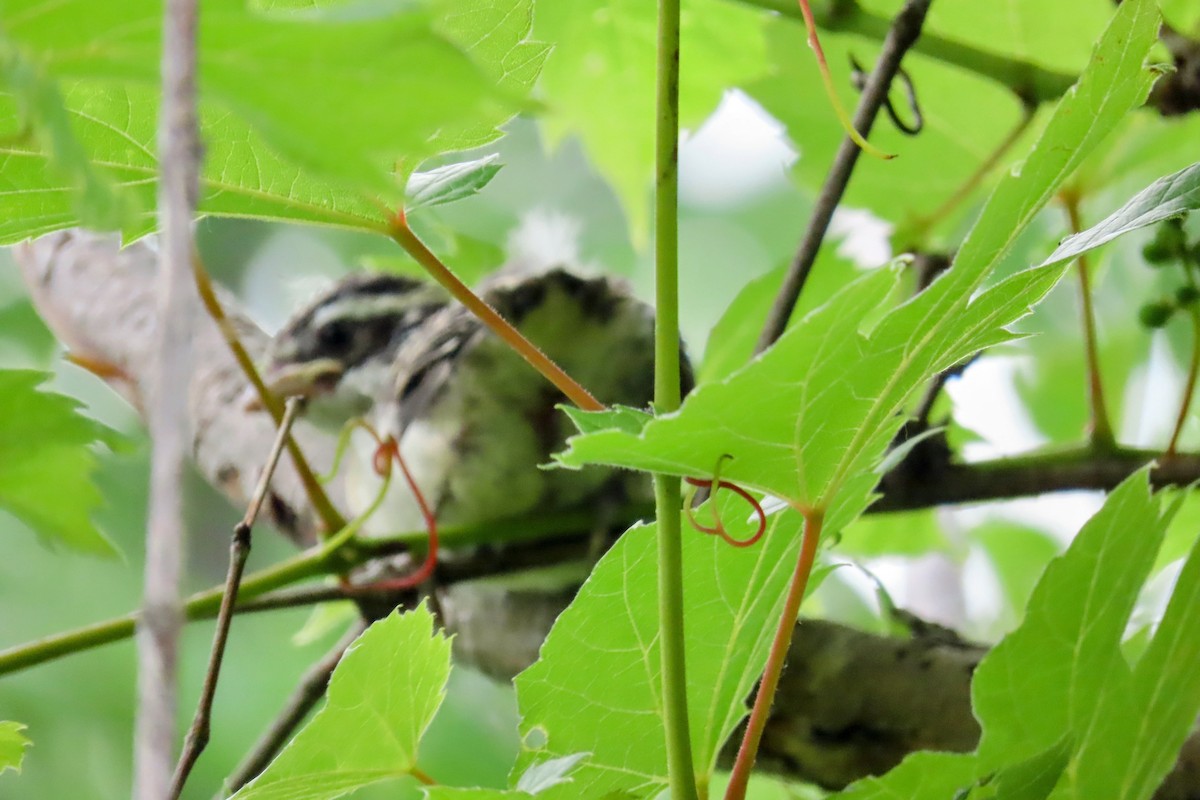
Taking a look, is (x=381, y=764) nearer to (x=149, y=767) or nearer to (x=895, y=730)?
(x=149, y=767)

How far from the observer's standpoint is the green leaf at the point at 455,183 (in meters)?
0.63

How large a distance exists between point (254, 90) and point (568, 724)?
395mm

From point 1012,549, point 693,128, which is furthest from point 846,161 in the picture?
point 1012,549

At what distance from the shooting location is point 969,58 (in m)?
0.95

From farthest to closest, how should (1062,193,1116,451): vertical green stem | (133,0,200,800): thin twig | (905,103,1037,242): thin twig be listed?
(905,103,1037,242): thin twig → (1062,193,1116,451): vertical green stem → (133,0,200,800): thin twig

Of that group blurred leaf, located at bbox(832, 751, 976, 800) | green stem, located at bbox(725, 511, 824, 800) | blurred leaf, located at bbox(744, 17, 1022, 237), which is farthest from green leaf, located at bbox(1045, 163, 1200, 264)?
blurred leaf, located at bbox(744, 17, 1022, 237)

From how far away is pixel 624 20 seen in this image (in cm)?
118


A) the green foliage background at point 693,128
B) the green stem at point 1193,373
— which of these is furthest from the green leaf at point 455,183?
the green stem at point 1193,373

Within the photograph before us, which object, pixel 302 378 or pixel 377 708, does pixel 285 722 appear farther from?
pixel 302 378

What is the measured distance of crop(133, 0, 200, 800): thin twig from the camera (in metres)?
A: 0.26

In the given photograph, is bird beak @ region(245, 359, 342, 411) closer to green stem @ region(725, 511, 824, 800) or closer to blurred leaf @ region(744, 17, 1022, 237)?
blurred leaf @ region(744, 17, 1022, 237)

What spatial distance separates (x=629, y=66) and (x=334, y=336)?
0.89 m

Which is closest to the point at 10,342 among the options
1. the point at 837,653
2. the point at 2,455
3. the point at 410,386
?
the point at 410,386

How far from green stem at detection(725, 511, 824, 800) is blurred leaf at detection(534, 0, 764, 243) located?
2.25 feet
